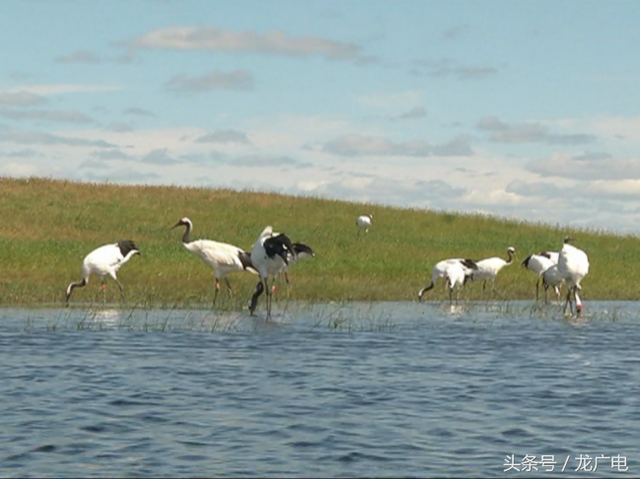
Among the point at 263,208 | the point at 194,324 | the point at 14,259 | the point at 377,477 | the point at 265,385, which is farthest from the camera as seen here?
the point at 263,208

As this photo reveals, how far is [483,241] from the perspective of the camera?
51.8 metres

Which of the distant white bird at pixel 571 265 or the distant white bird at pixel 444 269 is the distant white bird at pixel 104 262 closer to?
the distant white bird at pixel 444 269

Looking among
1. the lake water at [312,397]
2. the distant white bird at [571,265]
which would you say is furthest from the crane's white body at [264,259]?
the distant white bird at [571,265]

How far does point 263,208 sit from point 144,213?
266 inches

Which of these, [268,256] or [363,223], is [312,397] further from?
[363,223]

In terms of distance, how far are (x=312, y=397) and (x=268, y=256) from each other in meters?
11.7

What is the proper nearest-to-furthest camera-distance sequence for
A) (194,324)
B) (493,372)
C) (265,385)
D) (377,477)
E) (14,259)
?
1. (377,477)
2. (265,385)
3. (493,372)
4. (194,324)
5. (14,259)

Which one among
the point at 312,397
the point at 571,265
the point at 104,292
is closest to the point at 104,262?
the point at 104,292

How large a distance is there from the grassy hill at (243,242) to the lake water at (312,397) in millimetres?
6881

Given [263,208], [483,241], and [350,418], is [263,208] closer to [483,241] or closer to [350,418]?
[483,241]

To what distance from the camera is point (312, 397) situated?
14.2 m

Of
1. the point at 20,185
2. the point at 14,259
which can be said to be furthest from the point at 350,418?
the point at 20,185

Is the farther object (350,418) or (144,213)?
(144,213)

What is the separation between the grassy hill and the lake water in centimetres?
688
